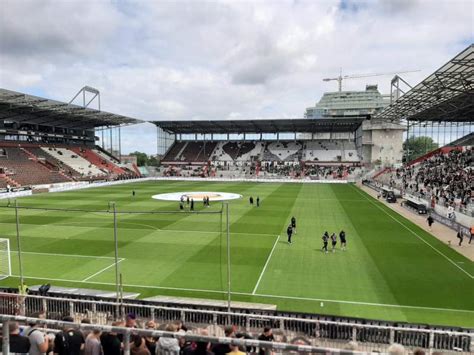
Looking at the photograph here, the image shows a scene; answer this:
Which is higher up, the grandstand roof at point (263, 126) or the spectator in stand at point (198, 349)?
the grandstand roof at point (263, 126)

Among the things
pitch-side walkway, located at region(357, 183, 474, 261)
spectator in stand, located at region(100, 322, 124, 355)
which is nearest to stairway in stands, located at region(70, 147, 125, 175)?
pitch-side walkway, located at region(357, 183, 474, 261)

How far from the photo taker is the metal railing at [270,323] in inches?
350

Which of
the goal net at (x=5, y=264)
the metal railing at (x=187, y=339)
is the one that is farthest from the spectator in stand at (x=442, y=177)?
the goal net at (x=5, y=264)

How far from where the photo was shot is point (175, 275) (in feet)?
53.9

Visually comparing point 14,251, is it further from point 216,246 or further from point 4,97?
point 4,97

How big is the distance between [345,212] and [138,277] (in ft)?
74.7

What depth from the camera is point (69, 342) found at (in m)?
5.89

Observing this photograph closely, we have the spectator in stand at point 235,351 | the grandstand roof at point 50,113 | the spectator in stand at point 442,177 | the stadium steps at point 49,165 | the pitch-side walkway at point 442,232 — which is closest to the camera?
the spectator in stand at point 235,351

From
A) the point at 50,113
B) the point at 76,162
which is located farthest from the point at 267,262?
the point at 76,162

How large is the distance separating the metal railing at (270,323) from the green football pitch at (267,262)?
128 inches

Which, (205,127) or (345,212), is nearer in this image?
(345,212)

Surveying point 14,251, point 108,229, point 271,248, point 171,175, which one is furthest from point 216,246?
point 171,175

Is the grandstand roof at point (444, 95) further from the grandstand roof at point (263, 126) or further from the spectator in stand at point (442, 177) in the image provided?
the grandstand roof at point (263, 126)

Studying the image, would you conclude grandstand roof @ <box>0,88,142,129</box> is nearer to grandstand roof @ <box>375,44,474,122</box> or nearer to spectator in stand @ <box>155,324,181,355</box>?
grandstand roof @ <box>375,44,474,122</box>
